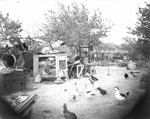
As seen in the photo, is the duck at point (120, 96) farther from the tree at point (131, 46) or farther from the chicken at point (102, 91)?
the tree at point (131, 46)

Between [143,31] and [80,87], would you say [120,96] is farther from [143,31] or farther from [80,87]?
[143,31]

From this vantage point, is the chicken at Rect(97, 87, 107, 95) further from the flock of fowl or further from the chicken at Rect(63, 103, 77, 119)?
the chicken at Rect(63, 103, 77, 119)

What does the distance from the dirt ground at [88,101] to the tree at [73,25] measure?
32 cm

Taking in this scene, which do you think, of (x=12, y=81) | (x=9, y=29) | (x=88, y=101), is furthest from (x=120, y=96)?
(x=9, y=29)

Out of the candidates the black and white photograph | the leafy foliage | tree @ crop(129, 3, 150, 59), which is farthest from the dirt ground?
the leafy foliage

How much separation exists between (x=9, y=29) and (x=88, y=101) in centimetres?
72

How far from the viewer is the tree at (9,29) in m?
0.97

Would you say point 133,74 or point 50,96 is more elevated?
point 133,74

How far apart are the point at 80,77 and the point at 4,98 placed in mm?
575

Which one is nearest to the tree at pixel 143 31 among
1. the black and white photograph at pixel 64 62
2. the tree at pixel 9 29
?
the black and white photograph at pixel 64 62

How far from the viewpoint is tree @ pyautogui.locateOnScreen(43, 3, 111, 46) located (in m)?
1.04

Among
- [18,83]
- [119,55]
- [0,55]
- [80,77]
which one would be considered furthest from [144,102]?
[0,55]

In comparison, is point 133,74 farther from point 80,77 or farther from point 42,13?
point 42,13

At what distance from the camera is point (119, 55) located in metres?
1.25
